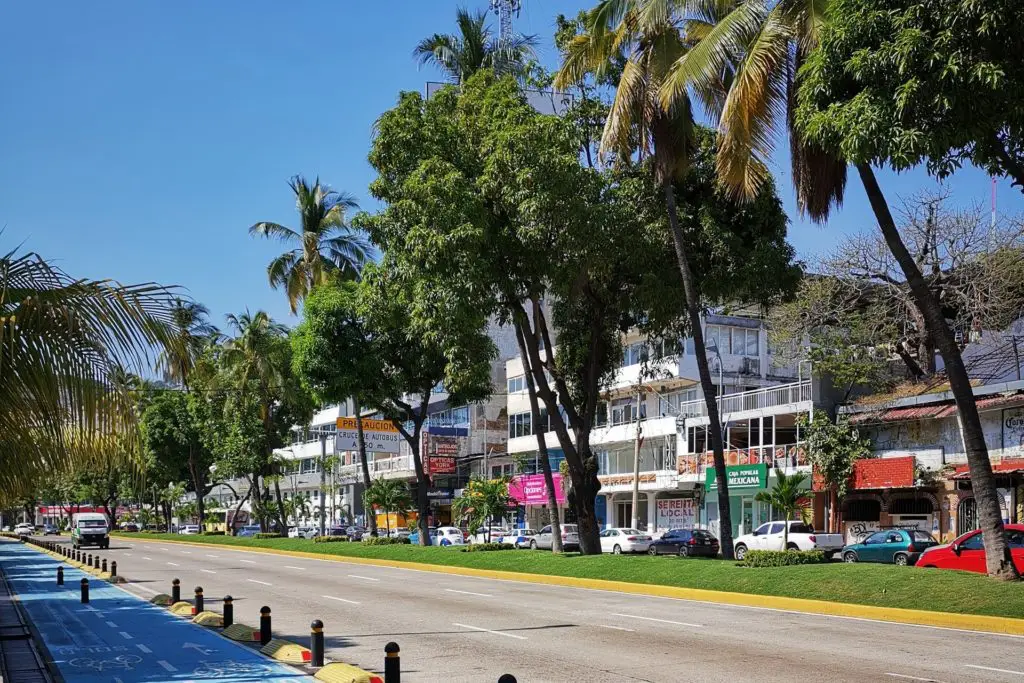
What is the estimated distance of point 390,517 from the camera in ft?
268

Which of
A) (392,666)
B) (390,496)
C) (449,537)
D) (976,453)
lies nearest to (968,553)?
(976,453)

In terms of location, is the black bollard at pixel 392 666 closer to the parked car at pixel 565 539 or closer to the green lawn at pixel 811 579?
the green lawn at pixel 811 579

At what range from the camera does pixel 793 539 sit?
3881cm

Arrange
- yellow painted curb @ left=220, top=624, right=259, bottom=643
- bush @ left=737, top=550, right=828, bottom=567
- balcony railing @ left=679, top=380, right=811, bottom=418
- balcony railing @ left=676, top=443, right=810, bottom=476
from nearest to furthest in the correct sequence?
yellow painted curb @ left=220, top=624, right=259, bottom=643 → bush @ left=737, top=550, right=828, bottom=567 → balcony railing @ left=676, top=443, right=810, bottom=476 → balcony railing @ left=679, top=380, right=811, bottom=418

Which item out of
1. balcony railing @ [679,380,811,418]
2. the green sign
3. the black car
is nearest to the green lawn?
the black car

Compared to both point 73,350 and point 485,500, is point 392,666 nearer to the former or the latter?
point 73,350

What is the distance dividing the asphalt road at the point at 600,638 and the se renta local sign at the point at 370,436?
23.9 metres

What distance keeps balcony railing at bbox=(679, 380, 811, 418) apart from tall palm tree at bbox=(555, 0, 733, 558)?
1831 cm

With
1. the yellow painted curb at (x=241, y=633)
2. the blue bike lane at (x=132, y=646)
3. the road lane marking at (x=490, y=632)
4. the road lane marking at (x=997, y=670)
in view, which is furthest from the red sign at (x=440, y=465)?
the road lane marking at (x=997, y=670)

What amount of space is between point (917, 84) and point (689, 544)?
95.8 feet

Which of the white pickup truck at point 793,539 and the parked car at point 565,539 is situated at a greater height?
the white pickup truck at point 793,539

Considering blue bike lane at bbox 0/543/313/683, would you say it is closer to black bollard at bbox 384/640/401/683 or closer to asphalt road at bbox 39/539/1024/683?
asphalt road at bbox 39/539/1024/683

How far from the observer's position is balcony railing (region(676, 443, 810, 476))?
4416 centimetres

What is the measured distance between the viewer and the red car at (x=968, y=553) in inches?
982
